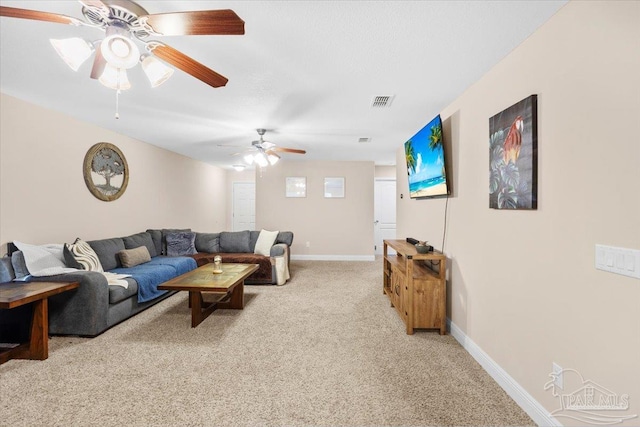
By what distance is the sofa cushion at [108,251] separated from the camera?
11.4ft

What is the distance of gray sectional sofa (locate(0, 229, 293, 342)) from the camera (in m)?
2.56

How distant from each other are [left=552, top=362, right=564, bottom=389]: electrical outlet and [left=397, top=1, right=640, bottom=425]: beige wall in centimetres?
3

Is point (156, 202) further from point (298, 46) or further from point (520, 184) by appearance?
point (520, 184)

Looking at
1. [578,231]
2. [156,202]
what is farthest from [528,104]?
[156,202]

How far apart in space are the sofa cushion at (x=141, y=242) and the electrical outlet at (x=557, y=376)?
492cm

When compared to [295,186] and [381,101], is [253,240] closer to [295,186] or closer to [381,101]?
[295,186]

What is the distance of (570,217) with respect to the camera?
1.37 metres

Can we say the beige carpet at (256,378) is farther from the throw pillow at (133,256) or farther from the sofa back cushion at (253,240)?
the sofa back cushion at (253,240)

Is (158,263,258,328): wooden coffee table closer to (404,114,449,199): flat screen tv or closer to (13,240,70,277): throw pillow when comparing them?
(13,240,70,277): throw pillow

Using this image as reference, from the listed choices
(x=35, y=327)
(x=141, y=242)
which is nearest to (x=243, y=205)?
(x=141, y=242)

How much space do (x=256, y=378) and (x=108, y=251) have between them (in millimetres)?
2988

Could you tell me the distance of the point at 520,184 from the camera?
170 cm

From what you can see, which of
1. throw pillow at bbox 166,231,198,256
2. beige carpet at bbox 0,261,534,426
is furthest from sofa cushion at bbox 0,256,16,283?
throw pillow at bbox 166,231,198,256

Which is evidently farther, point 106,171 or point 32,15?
point 106,171
